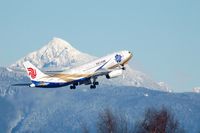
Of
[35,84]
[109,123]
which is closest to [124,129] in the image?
[109,123]

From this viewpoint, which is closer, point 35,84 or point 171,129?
point 171,129

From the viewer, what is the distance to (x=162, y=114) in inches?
6585

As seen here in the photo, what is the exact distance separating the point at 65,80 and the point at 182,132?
1446 inches

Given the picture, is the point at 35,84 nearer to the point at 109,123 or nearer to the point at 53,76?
the point at 53,76

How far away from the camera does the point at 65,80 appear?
200 m

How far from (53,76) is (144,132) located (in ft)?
136

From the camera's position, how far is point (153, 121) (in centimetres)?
16688

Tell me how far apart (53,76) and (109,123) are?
39.0 metres

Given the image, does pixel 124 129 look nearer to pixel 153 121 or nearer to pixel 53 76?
pixel 153 121

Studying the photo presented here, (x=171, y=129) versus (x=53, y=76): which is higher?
(x=53, y=76)

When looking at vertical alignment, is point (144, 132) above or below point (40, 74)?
below

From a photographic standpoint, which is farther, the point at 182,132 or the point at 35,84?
the point at 35,84

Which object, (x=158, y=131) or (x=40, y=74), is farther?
(x=40, y=74)

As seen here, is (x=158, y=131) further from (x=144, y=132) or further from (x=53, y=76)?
(x=53, y=76)
